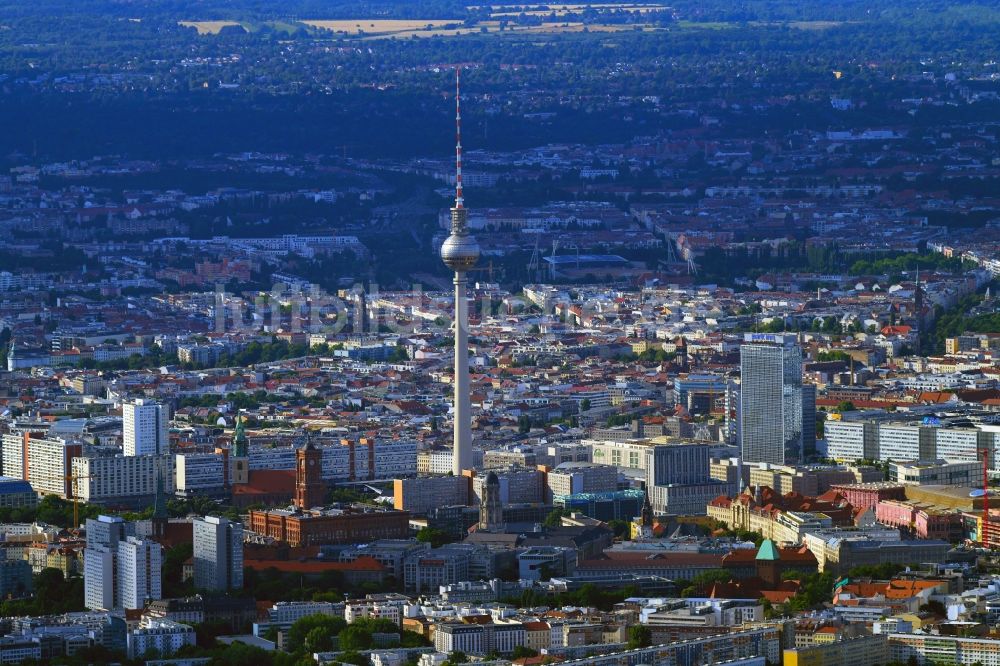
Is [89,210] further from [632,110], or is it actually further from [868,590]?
[868,590]

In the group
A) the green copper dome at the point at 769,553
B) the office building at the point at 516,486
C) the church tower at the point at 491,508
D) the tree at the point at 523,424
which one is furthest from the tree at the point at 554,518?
the tree at the point at 523,424

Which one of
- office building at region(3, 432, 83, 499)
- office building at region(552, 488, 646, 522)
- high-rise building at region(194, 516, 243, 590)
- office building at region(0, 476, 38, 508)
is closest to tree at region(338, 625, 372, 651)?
high-rise building at region(194, 516, 243, 590)

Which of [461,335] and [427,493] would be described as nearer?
[427,493]

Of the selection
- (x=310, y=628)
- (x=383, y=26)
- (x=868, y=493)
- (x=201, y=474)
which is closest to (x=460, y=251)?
(x=201, y=474)

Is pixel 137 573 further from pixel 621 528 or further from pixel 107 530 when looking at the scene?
pixel 621 528

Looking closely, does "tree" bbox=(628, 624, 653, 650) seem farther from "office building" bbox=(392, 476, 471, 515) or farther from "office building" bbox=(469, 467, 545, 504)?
"office building" bbox=(469, 467, 545, 504)

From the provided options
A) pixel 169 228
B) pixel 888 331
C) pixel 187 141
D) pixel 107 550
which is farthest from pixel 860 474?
pixel 187 141
